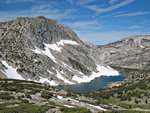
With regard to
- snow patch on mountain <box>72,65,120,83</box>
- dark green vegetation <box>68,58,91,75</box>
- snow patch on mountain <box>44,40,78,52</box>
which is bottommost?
snow patch on mountain <box>72,65,120,83</box>

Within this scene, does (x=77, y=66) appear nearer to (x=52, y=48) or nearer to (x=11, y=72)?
(x=52, y=48)

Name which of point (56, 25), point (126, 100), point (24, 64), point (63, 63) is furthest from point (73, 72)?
point (126, 100)

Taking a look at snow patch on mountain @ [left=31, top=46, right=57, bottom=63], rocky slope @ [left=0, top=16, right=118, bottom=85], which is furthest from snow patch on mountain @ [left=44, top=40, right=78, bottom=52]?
snow patch on mountain @ [left=31, top=46, right=57, bottom=63]

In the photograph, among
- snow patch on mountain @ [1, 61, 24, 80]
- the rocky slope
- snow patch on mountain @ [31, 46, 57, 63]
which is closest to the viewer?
snow patch on mountain @ [1, 61, 24, 80]

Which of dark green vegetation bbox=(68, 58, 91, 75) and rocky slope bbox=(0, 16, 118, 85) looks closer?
rocky slope bbox=(0, 16, 118, 85)

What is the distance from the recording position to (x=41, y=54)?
4419 inches

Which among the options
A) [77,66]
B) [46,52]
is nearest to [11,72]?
[46,52]

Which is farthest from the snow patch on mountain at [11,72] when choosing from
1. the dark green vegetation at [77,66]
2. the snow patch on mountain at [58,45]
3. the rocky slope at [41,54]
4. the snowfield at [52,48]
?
the dark green vegetation at [77,66]

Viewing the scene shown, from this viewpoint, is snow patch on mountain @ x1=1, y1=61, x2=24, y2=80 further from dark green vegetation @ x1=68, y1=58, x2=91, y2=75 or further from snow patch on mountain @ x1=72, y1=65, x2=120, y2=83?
dark green vegetation @ x1=68, y1=58, x2=91, y2=75

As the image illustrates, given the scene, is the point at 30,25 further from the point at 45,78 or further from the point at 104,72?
the point at 104,72

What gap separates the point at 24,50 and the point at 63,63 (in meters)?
31.7

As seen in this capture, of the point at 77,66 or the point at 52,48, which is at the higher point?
the point at 52,48

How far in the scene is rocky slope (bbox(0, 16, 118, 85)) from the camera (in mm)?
93688

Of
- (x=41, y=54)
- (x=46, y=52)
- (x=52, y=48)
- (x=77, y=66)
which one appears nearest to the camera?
(x=41, y=54)
